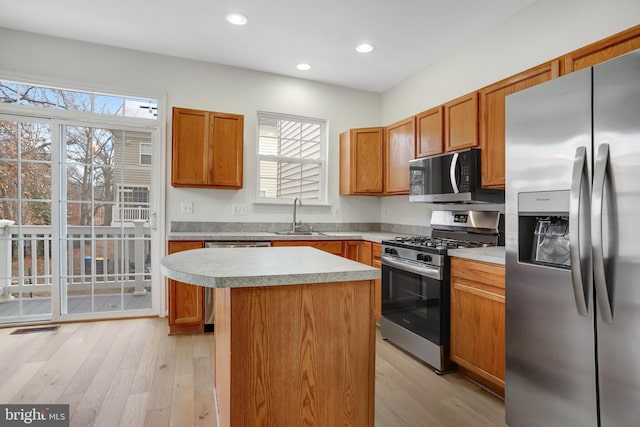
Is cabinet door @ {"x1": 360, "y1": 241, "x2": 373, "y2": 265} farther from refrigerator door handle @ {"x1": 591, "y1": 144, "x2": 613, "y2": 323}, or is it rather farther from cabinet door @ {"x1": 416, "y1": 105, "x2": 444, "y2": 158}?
refrigerator door handle @ {"x1": 591, "y1": 144, "x2": 613, "y2": 323}

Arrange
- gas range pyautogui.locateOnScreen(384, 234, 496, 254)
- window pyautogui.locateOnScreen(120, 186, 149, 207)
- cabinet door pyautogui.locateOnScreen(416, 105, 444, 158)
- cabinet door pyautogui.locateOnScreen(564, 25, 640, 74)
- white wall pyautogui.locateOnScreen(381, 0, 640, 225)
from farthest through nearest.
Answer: window pyautogui.locateOnScreen(120, 186, 149, 207) → cabinet door pyautogui.locateOnScreen(416, 105, 444, 158) → gas range pyautogui.locateOnScreen(384, 234, 496, 254) → white wall pyautogui.locateOnScreen(381, 0, 640, 225) → cabinet door pyautogui.locateOnScreen(564, 25, 640, 74)

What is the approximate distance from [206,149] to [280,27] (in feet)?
4.40

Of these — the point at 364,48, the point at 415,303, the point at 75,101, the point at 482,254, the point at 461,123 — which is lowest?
the point at 415,303

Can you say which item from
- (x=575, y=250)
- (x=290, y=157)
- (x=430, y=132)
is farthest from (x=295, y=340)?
(x=290, y=157)

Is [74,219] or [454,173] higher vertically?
[454,173]

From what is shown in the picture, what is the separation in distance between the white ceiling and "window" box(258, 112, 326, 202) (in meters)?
0.70

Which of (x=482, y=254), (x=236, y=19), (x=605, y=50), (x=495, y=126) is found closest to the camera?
(x=605, y=50)

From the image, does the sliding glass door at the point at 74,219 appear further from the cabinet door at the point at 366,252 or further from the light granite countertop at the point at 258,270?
the light granite countertop at the point at 258,270

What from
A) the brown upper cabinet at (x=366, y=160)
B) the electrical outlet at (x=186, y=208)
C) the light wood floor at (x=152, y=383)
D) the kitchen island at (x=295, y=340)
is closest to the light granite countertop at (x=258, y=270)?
the kitchen island at (x=295, y=340)

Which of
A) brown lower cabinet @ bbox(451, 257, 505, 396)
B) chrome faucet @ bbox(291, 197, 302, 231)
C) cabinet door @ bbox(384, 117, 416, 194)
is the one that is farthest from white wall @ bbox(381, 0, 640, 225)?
brown lower cabinet @ bbox(451, 257, 505, 396)

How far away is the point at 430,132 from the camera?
124 inches

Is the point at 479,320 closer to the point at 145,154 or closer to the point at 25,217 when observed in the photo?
the point at 145,154

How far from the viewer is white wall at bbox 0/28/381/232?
3216 millimetres

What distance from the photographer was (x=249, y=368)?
122cm
